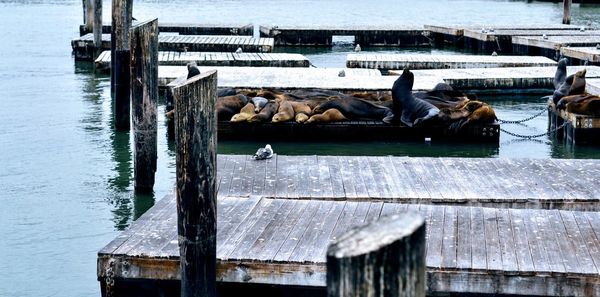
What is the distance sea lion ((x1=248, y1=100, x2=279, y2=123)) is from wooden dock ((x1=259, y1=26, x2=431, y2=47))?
1537cm

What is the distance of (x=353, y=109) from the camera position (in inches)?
451

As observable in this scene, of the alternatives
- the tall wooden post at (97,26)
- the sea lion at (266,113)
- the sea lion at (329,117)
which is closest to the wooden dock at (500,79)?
the sea lion at (329,117)

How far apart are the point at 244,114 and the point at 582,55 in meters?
9.31

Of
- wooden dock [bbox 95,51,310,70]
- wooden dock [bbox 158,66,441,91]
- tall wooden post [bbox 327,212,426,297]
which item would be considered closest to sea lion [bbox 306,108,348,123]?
wooden dock [bbox 158,66,441,91]

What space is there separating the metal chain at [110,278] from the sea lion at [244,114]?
233 inches

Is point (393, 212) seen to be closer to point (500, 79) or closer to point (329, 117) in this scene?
point (329, 117)

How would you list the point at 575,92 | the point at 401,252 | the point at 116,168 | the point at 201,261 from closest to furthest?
1. the point at 401,252
2. the point at 201,261
3. the point at 116,168
4. the point at 575,92

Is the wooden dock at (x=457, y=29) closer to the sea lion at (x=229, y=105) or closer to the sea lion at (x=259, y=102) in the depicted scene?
the sea lion at (x=259, y=102)

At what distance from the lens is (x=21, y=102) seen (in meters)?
15.0

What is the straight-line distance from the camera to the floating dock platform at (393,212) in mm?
5062

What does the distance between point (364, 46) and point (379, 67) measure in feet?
28.6

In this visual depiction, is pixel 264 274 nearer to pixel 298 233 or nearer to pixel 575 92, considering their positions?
pixel 298 233

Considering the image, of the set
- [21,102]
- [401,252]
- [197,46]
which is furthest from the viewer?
[197,46]

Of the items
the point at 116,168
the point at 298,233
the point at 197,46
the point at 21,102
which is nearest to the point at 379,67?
the point at 197,46
